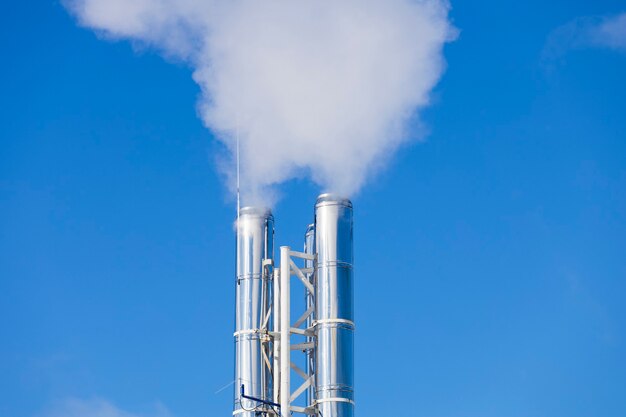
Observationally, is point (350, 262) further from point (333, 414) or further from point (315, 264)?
point (333, 414)

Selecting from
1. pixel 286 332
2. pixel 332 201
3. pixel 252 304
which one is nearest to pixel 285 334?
pixel 286 332

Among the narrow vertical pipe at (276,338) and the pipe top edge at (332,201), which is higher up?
the pipe top edge at (332,201)

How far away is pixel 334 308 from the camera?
41.9 metres

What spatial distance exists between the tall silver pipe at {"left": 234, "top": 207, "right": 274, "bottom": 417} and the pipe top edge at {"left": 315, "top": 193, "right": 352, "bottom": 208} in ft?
6.17

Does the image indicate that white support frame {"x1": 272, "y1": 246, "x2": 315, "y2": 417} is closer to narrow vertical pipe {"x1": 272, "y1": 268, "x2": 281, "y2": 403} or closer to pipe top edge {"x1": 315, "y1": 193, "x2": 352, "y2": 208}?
narrow vertical pipe {"x1": 272, "y1": 268, "x2": 281, "y2": 403}

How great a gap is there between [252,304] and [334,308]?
2476mm

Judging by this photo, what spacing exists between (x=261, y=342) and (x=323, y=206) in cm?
399

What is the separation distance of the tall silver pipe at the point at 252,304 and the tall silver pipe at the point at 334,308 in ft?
5.30

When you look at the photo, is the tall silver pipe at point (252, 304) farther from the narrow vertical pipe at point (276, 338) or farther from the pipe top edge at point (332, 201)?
the pipe top edge at point (332, 201)

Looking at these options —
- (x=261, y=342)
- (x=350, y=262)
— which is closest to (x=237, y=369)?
(x=261, y=342)

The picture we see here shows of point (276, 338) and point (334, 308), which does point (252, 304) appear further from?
point (334, 308)

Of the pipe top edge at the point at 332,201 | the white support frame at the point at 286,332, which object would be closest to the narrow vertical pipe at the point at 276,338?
the white support frame at the point at 286,332

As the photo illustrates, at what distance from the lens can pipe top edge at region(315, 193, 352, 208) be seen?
1671 inches

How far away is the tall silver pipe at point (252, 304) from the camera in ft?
139
